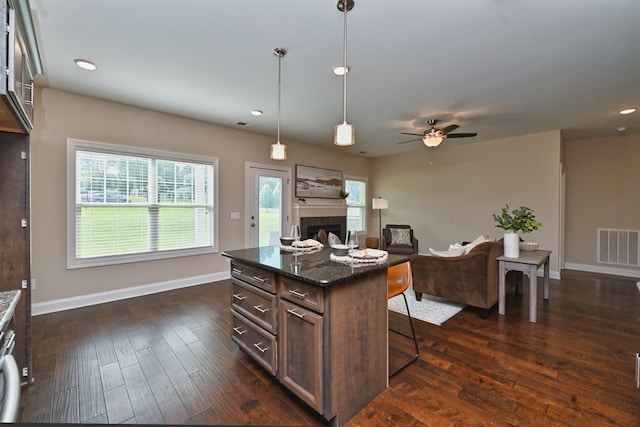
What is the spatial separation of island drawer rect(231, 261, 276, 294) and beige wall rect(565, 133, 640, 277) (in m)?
6.54

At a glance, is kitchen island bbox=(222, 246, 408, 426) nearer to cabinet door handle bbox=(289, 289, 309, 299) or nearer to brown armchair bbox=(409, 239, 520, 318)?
cabinet door handle bbox=(289, 289, 309, 299)

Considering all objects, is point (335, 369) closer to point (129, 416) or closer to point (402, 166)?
point (129, 416)

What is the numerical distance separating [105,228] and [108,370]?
2.15 meters

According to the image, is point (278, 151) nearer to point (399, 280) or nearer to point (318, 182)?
point (399, 280)

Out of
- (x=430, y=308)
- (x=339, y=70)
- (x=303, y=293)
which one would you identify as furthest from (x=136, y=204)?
(x=430, y=308)

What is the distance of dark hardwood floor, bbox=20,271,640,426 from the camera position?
5.59 feet

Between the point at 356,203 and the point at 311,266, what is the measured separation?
222 inches

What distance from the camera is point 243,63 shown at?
105 inches

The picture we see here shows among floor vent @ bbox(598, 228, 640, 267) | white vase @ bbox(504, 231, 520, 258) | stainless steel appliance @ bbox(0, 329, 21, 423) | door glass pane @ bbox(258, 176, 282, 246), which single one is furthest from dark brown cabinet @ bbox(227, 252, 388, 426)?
floor vent @ bbox(598, 228, 640, 267)

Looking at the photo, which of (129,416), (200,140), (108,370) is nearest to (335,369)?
(129,416)

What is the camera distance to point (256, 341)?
2066 mm

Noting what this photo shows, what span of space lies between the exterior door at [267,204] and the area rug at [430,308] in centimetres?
261

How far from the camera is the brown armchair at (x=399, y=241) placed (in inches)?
230

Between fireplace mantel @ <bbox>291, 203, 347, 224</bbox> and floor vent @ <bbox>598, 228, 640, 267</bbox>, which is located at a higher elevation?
fireplace mantel @ <bbox>291, 203, 347, 224</bbox>
